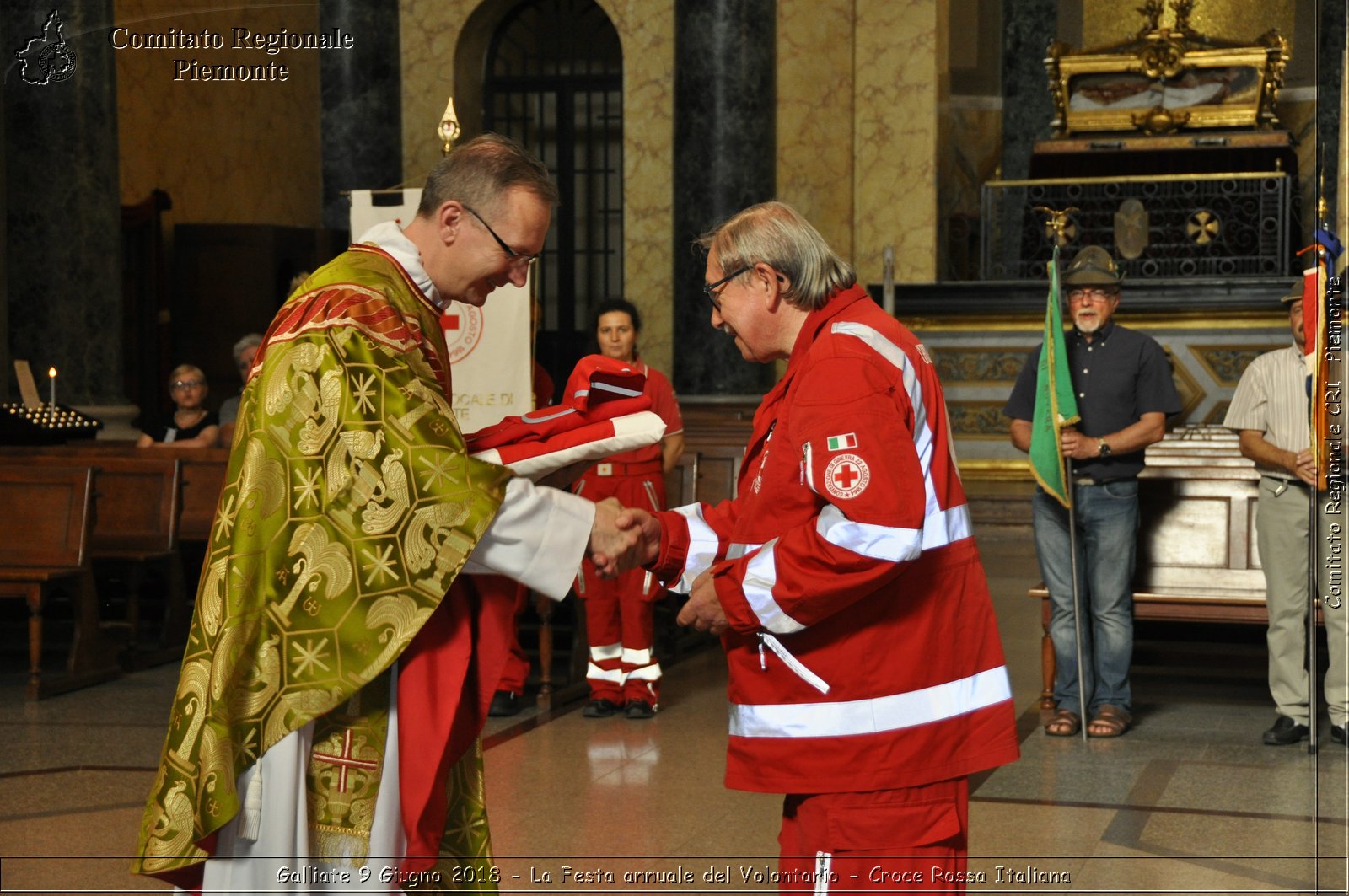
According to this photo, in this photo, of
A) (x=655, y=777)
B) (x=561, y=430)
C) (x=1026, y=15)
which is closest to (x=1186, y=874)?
(x=655, y=777)

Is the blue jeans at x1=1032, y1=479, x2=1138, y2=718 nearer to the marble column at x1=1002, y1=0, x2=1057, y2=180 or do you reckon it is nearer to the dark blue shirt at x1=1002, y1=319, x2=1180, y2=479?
the dark blue shirt at x1=1002, y1=319, x2=1180, y2=479

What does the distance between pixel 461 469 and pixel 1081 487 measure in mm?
4620

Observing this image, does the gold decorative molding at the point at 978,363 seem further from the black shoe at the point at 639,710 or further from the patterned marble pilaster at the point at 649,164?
the black shoe at the point at 639,710

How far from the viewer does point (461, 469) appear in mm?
2486

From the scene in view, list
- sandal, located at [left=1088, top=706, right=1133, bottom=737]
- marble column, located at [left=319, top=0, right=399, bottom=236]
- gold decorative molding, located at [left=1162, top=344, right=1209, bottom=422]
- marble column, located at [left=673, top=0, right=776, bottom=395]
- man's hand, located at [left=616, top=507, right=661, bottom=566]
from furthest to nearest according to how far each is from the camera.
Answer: gold decorative molding, located at [left=1162, top=344, right=1209, bottom=422]
marble column, located at [left=319, top=0, right=399, bottom=236]
marble column, located at [left=673, top=0, right=776, bottom=395]
sandal, located at [left=1088, top=706, right=1133, bottom=737]
man's hand, located at [left=616, top=507, right=661, bottom=566]

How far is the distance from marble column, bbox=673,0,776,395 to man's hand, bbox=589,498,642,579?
9638 millimetres

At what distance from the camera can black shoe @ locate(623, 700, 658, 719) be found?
6.79 metres

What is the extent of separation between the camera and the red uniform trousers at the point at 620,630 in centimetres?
688

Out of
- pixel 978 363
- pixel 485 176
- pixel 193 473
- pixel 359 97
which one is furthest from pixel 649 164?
pixel 485 176

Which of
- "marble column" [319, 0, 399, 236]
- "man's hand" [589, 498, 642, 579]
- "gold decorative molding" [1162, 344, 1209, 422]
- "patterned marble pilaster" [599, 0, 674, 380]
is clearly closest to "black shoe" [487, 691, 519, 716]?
"man's hand" [589, 498, 642, 579]

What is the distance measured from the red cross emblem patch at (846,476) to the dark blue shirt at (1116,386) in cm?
417

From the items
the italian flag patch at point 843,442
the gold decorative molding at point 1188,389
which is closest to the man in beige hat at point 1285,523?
the italian flag patch at point 843,442

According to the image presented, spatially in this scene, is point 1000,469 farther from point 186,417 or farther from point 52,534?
point 52,534

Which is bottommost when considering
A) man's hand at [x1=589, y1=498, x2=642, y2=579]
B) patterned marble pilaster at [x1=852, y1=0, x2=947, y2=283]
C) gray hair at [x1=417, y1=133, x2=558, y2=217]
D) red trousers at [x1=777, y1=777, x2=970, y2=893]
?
red trousers at [x1=777, y1=777, x2=970, y2=893]
